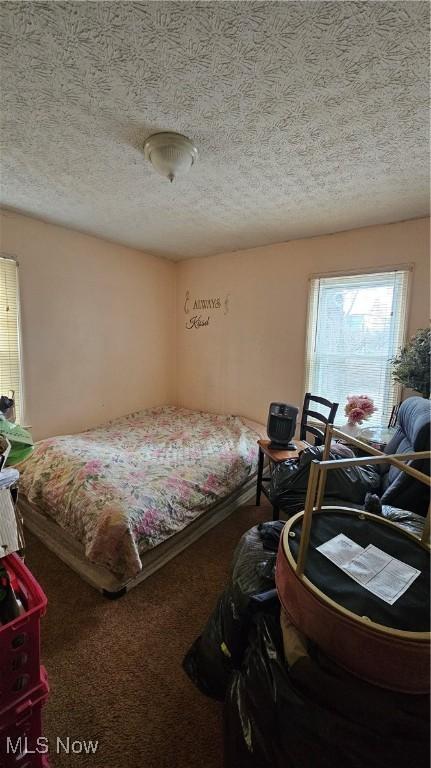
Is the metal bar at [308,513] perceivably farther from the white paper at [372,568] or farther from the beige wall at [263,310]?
the beige wall at [263,310]

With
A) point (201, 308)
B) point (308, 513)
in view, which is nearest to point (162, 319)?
point (201, 308)

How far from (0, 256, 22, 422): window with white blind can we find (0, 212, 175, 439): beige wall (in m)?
0.06

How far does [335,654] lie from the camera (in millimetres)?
711

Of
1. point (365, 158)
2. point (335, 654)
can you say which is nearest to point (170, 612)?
point (335, 654)

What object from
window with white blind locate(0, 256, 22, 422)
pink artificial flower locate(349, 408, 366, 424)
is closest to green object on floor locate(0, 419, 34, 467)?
window with white blind locate(0, 256, 22, 422)

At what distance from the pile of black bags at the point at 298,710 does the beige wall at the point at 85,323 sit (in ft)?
8.39

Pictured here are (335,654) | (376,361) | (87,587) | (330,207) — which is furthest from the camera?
(376,361)

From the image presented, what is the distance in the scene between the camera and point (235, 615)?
107 centimetres

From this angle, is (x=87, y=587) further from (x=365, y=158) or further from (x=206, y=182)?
(x=365, y=158)

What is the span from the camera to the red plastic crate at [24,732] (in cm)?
83

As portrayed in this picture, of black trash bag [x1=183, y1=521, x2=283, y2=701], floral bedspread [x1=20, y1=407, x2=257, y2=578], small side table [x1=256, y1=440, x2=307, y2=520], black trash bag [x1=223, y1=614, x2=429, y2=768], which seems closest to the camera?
black trash bag [x1=223, y1=614, x2=429, y2=768]

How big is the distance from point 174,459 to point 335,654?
185 cm

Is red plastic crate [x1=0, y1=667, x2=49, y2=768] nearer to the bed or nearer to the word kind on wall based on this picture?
the bed

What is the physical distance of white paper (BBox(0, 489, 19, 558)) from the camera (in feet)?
2.81
